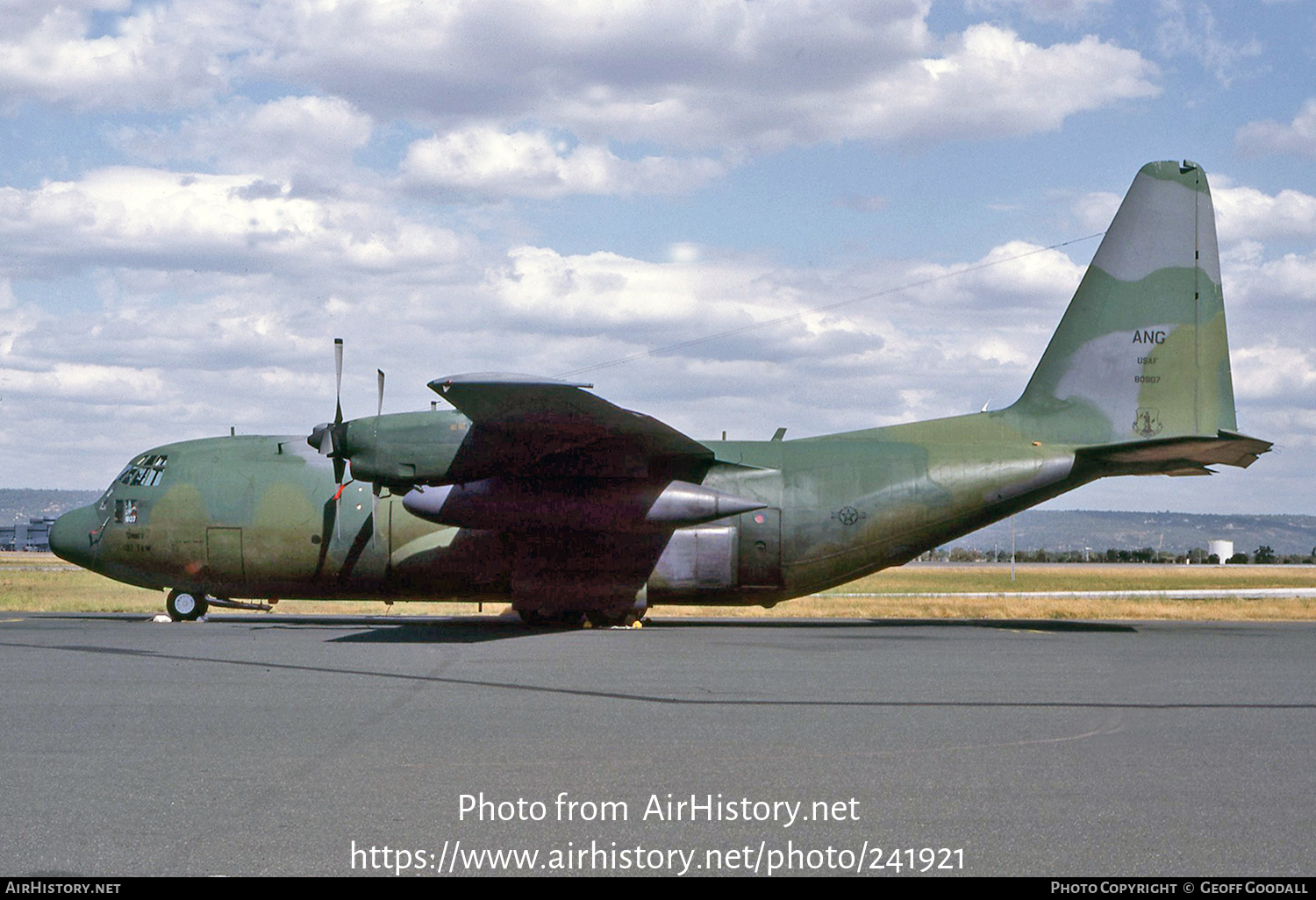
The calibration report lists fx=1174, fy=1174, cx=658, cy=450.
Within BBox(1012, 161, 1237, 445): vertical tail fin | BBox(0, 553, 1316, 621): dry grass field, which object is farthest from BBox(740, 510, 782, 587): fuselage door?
BBox(0, 553, 1316, 621): dry grass field

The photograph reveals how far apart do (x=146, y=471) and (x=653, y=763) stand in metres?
19.0

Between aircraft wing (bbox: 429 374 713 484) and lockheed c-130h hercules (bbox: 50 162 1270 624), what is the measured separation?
7 cm

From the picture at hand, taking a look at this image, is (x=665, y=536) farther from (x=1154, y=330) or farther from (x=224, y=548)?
(x=1154, y=330)

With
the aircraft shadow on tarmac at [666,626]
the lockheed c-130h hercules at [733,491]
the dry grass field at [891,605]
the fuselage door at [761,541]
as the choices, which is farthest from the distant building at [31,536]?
the fuselage door at [761,541]

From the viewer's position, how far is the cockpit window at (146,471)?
24.3m

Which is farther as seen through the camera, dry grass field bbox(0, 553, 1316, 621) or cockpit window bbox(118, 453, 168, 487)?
dry grass field bbox(0, 553, 1316, 621)

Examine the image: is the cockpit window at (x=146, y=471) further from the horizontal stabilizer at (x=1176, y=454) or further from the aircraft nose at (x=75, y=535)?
the horizontal stabilizer at (x=1176, y=454)

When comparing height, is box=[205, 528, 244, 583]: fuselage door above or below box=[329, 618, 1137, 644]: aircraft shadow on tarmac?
above

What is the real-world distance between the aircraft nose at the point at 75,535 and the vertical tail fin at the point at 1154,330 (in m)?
19.6

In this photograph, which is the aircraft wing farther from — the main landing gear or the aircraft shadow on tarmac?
the main landing gear

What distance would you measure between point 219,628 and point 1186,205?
66.5 feet

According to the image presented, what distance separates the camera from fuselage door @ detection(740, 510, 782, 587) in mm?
22625
